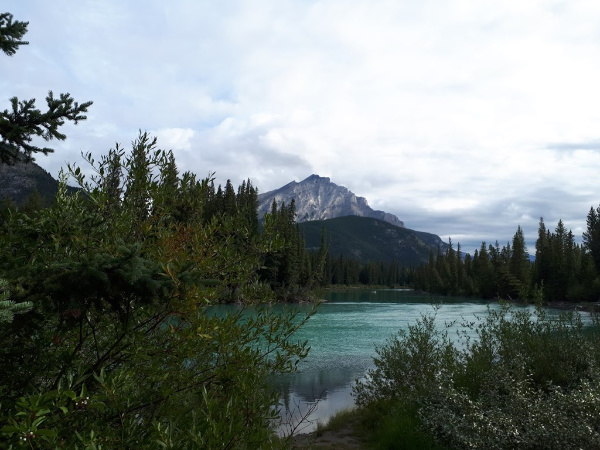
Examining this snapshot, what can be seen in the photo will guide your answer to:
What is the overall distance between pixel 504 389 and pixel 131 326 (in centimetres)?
915

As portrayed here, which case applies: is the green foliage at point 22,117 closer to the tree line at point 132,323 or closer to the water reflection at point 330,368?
the tree line at point 132,323

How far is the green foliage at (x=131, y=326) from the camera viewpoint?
2898 millimetres

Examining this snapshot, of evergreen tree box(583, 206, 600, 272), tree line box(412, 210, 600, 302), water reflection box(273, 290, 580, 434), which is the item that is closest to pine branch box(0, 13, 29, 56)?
water reflection box(273, 290, 580, 434)

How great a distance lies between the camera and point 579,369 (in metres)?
11.3

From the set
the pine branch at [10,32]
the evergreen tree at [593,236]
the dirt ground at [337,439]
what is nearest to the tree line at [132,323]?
the pine branch at [10,32]

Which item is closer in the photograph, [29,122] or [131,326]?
[131,326]

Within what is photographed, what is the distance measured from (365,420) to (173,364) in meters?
10.0

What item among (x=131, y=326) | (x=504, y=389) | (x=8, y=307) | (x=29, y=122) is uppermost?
(x=29, y=122)

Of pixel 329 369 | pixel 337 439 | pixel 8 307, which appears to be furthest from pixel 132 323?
pixel 329 369

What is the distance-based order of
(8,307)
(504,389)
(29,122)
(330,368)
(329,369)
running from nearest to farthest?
1. (8,307)
2. (29,122)
3. (504,389)
4. (329,369)
5. (330,368)

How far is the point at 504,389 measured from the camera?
9836 mm

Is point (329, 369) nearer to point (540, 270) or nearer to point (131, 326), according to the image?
point (131, 326)

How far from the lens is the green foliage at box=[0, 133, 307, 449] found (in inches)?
114

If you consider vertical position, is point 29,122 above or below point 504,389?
above
